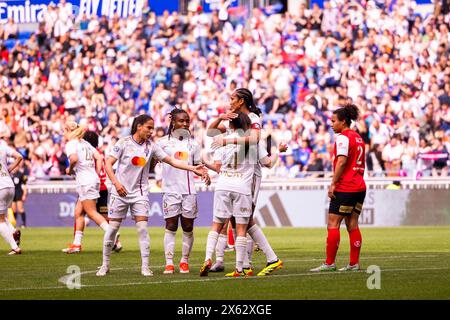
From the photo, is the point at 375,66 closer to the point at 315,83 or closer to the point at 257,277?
the point at 315,83

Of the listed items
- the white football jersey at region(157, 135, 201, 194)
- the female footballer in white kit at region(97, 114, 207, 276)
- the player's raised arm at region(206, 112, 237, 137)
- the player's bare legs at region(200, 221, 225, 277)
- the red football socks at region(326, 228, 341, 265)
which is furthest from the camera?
the white football jersey at region(157, 135, 201, 194)

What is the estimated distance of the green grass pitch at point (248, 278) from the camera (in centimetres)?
1214

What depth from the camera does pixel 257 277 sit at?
14.2 m

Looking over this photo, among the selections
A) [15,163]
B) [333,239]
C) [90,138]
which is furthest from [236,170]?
[90,138]

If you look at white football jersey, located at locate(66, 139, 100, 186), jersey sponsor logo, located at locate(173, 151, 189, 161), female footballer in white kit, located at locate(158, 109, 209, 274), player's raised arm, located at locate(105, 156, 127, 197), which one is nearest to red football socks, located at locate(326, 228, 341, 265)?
female footballer in white kit, located at locate(158, 109, 209, 274)

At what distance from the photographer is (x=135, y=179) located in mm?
14727

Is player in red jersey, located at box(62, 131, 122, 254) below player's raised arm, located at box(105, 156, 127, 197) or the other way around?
below

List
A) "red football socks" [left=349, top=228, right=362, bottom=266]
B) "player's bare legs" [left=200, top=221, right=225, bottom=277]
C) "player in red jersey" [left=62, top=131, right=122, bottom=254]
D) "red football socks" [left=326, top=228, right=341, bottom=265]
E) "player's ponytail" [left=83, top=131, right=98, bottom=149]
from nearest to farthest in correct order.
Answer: "player's bare legs" [left=200, top=221, right=225, bottom=277] → "red football socks" [left=326, top=228, right=341, bottom=265] → "red football socks" [left=349, top=228, right=362, bottom=266] → "player in red jersey" [left=62, top=131, right=122, bottom=254] → "player's ponytail" [left=83, top=131, right=98, bottom=149]

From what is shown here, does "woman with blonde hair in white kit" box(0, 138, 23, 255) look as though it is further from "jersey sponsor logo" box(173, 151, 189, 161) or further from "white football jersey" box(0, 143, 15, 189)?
"jersey sponsor logo" box(173, 151, 189, 161)

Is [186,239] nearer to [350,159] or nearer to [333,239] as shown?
[333,239]

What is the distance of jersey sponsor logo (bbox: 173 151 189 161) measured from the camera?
612 inches

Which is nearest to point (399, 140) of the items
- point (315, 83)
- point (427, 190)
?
point (427, 190)

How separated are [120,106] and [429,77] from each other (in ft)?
34.6

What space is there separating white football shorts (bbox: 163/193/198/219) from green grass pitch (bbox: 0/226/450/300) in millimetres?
830
